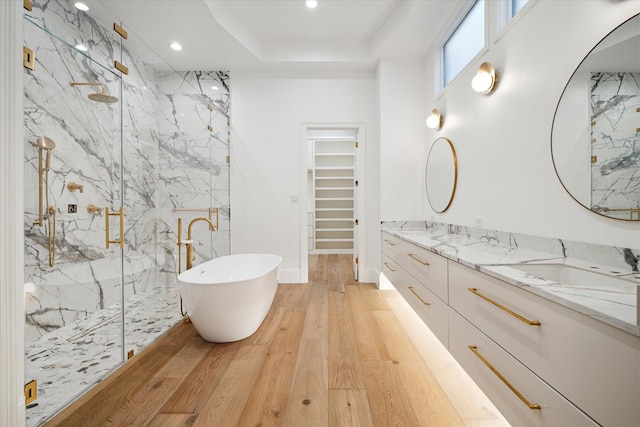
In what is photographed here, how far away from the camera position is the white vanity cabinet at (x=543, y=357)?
26.0 inches

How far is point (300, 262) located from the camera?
3947 millimetres

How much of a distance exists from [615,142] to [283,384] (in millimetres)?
2071

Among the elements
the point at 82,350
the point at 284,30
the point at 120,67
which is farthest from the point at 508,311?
the point at 284,30

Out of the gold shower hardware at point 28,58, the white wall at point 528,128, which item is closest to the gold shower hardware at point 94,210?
the gold shower hardware at point 28,58

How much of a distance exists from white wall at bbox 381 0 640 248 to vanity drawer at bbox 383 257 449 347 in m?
0.72

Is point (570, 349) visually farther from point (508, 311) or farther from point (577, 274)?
point (577, 274)

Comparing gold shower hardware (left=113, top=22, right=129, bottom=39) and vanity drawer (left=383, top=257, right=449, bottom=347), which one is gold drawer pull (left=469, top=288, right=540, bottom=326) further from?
gold shower hardware (left=113, top=22, right=129, bottom=39)

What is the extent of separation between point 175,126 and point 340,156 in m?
3.84

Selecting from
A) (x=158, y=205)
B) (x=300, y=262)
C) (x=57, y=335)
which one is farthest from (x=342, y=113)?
(x=57, y=335)

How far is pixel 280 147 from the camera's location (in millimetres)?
3918

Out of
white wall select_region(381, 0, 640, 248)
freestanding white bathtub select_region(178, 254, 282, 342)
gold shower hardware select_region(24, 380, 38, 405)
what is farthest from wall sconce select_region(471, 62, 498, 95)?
gold shower hardware select_region(24, 380, 38, 405)

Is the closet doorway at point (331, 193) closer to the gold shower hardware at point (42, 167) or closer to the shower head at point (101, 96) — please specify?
the shower head at point (101, 96)

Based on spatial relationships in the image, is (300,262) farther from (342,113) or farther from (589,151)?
(589,151)

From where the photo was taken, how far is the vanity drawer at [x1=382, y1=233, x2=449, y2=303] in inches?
64.9
